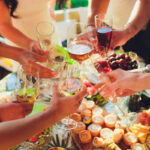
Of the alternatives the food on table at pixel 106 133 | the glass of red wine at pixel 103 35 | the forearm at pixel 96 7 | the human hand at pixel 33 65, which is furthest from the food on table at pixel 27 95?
the forearm at pixel 96 7

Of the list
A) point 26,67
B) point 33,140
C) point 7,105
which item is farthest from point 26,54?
point 33,140

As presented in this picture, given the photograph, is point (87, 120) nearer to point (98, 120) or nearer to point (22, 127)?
point (98, 120)

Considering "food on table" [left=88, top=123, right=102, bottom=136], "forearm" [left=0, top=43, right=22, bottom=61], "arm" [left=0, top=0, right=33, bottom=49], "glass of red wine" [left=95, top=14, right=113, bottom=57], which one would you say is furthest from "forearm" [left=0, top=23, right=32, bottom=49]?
"food on table" [left=88, top=123, right=102, bottom=136]

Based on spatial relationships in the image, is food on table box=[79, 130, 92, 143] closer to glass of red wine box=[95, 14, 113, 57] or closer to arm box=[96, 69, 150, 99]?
arm box=[96, 69, 150, 99]

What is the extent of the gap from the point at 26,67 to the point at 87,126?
70cm

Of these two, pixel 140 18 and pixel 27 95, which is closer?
pixel 27 95

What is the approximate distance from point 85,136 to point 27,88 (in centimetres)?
58

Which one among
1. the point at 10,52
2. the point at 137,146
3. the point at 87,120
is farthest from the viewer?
the point at 10,52

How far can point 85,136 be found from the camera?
1396 millimetres

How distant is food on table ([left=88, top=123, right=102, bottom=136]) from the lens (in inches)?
56.7

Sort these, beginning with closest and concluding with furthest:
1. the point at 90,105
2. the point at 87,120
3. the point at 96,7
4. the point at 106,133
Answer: the point at 106,133
the point at 87,120
the point at 90,105
the point at 96,7

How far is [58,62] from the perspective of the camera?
1.67 meters

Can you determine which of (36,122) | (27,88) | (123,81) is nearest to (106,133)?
(123,81)

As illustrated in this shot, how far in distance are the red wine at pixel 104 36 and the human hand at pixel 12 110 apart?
2.82 feet
